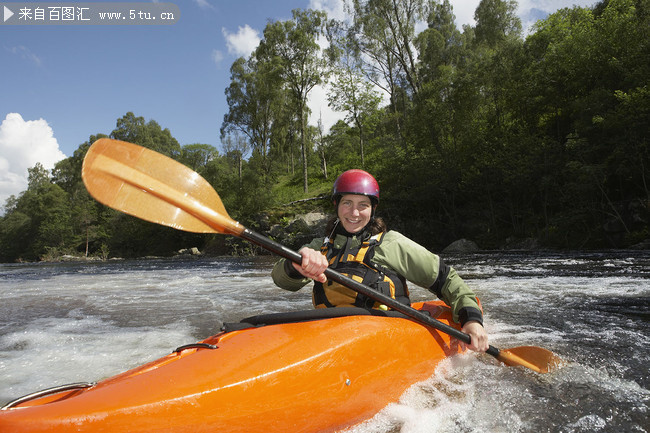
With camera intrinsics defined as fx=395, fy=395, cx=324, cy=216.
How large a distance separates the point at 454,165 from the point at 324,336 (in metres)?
17.9

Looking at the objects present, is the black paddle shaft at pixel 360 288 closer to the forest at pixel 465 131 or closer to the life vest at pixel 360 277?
the life vest at pixel 360 277

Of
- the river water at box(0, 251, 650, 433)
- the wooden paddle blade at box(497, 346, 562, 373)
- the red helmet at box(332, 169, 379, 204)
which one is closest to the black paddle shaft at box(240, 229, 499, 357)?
the river water at box(0, 251, 650, 433)

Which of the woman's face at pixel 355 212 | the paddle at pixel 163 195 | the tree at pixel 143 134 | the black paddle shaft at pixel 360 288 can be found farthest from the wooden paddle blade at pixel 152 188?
the tree at pixel 143 134

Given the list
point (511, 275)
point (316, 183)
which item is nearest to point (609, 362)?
point (511, 275)

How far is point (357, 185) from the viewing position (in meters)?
2.47

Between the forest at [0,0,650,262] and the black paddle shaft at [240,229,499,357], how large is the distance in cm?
1173

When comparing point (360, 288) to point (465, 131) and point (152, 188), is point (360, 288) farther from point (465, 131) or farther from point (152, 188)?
point (465, 131)

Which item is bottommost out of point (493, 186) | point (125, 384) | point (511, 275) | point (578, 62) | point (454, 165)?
point (511, 275)

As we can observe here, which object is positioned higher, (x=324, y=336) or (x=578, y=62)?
(x=578, y=62)

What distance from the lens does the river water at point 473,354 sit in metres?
1.91

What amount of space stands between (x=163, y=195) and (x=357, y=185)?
1143 mm

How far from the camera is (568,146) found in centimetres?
1285

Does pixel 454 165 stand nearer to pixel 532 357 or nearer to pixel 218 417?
pixel 532 357

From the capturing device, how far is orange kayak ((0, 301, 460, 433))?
1.33 m
